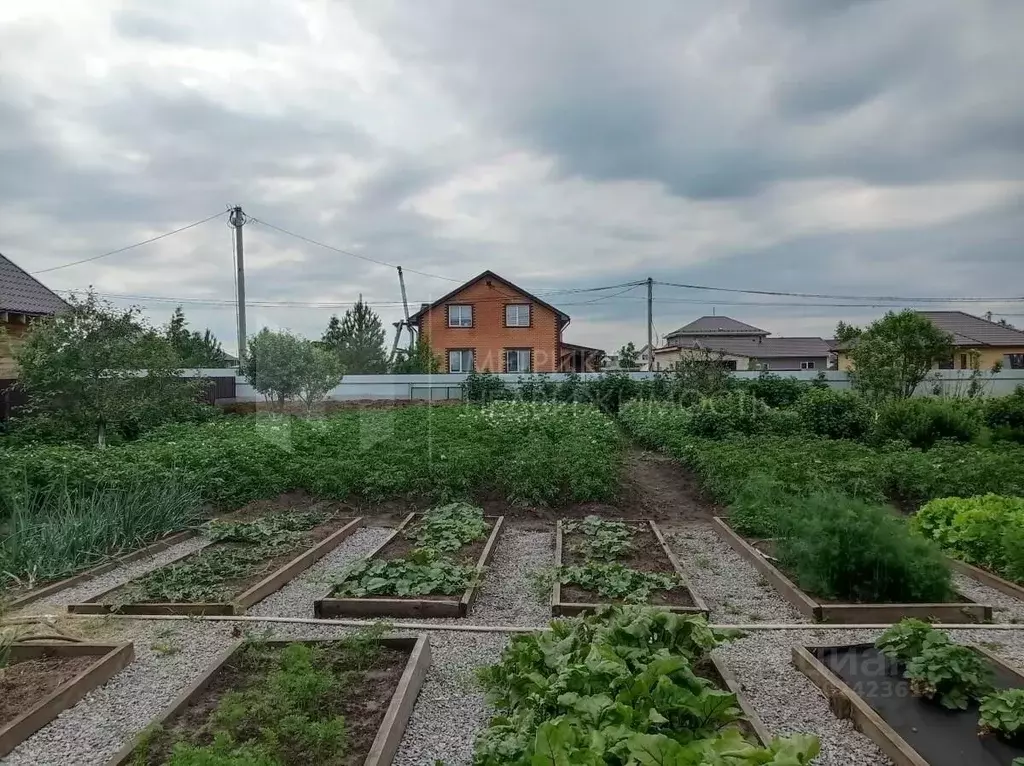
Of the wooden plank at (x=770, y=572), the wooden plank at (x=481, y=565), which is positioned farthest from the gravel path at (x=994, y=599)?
the wooden plank at (x=481, y=565)

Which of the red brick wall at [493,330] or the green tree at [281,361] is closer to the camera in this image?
the green tree at [281,361]

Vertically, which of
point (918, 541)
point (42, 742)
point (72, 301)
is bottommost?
point (42, 742)

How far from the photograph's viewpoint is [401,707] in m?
2.81

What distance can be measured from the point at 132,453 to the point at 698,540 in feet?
21.8

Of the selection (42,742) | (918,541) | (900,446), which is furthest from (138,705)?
(900,446)

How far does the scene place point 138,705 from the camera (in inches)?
120

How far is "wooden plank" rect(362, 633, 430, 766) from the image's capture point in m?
2.49

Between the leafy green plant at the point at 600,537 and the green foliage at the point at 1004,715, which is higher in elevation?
the green foliage at the point at 1004,715

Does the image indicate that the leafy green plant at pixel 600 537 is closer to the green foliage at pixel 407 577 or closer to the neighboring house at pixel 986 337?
the green foliage at pixel 407 577

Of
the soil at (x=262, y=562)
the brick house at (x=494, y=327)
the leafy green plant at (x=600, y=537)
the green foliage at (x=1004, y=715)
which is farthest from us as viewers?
the brick house at (x=494, y=327)

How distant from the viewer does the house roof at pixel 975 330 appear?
108 feet

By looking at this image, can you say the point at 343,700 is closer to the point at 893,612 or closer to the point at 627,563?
the point at 627,563

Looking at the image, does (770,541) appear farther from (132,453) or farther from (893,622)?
(132,453)

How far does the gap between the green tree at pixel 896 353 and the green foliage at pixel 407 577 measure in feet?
40.7
